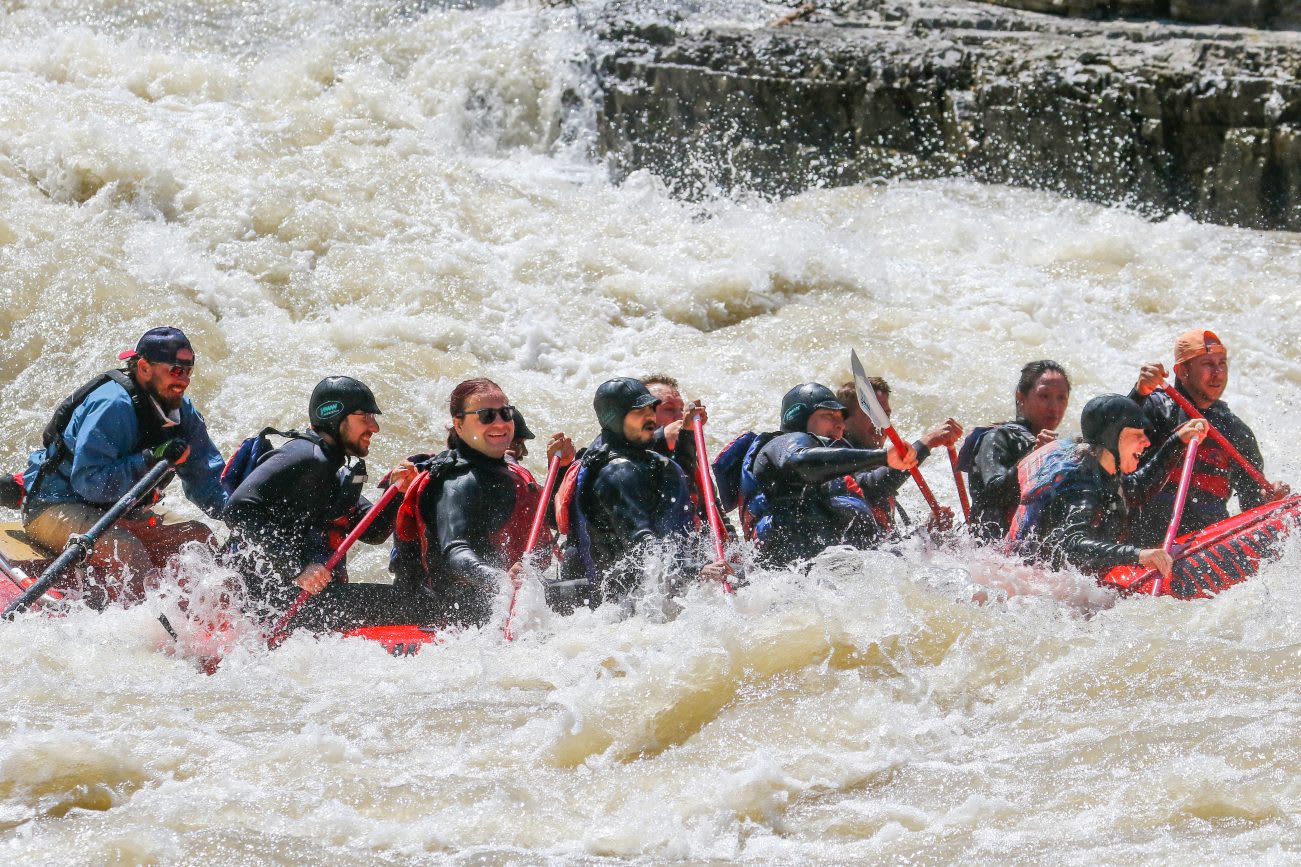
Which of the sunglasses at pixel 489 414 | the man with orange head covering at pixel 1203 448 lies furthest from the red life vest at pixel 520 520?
the man with orange head covering at pixel 1203 448

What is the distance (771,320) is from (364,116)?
408 centimetres

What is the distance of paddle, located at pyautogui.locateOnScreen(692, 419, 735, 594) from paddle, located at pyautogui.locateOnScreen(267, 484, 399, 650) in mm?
1187

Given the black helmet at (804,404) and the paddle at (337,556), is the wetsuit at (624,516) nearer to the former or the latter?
the black helmet at (804,404)

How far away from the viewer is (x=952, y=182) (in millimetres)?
10922

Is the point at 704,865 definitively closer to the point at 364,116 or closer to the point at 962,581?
the point at 962,581

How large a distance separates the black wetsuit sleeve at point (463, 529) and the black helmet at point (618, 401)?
54 centimetres

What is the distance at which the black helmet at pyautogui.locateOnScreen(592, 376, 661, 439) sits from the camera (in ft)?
17.4

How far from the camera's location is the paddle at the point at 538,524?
5.06 m

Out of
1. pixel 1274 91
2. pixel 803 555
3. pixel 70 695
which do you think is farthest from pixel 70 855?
pixel 1274 91

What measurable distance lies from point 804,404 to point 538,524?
3.68 ft

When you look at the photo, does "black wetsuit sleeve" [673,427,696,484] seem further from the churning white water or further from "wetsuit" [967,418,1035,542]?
"wetsuit" [967,418,1035,542]

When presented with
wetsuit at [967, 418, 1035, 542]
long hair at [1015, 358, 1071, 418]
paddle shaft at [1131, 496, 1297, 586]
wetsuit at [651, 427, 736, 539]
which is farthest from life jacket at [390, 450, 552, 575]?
paddle shaft at [1131, 496, 1297, 586]

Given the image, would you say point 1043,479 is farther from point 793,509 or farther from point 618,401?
point 618,401

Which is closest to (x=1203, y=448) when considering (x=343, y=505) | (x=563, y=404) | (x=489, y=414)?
(x=489, y=414)
